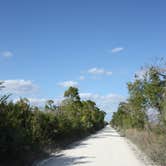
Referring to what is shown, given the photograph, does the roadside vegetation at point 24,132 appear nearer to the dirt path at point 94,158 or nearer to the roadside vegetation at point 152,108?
the dirt path at point 94,158

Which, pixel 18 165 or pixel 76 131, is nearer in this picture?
pixel 18 165

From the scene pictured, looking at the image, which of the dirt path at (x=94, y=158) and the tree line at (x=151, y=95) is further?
the tree line at (x=151, y=95)

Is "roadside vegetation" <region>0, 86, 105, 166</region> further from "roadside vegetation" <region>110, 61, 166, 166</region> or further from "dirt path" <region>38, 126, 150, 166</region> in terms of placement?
"roadside vegetation" <region>110, 61, 166, 166</region>

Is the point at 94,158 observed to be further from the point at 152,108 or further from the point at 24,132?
the point at 152,108

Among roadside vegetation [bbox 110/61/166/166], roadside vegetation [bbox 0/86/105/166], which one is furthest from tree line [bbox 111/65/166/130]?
roadside vegetation [bbox 0/86/105/166]

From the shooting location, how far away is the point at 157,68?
23109mm

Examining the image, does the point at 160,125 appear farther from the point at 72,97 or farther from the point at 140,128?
the point at 72,97

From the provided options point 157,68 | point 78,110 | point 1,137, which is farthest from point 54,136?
point 78,110

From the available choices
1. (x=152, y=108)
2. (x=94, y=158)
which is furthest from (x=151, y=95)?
(x=94, y=158)

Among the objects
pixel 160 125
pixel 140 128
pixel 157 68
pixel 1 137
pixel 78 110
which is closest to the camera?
pixel 1 137

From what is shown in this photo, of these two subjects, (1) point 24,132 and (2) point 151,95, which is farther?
(2) point 151,95

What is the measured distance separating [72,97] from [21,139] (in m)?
37.2

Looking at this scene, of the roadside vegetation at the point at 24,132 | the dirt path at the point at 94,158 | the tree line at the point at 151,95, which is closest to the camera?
the roadside vegetation at the point at 24,132

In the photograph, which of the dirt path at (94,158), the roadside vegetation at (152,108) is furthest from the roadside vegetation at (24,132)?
the roadside vegetation at (152,108)
